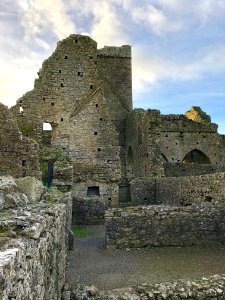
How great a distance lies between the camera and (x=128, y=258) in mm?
9711

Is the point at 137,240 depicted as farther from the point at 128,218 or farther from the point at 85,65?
the point at 85,65

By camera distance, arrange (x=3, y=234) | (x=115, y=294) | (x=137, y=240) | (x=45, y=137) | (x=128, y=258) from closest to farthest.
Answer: (x=3, y=234), (x=115, y=294), (x=128, y=258), (x=137, y=240), (x=45, y=137)

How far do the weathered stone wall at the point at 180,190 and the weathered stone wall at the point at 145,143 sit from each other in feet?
→ 7.89

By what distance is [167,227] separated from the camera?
10.8 metres

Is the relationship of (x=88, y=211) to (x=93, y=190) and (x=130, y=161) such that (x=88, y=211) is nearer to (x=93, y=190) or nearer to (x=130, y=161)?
(x=93, y=190)

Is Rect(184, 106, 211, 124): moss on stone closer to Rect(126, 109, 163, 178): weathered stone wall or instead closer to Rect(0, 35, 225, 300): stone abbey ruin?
Rect(0, 35, 225, 300): stone abbey ruin

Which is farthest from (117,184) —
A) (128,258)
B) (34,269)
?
(34,269)

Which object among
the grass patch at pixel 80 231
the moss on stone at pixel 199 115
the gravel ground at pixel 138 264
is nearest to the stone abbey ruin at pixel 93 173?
the moss on stone at pixel 199 115

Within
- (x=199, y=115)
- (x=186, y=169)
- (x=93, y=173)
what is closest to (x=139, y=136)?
(x=186, y=169)

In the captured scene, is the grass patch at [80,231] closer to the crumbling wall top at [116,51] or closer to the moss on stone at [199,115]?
the crumbling wall top at [116,51]

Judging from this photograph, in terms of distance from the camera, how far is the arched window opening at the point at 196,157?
107ft

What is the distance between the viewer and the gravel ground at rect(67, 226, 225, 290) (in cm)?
777

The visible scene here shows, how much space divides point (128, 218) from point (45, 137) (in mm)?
12231

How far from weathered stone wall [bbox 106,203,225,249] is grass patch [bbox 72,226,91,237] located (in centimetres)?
318
